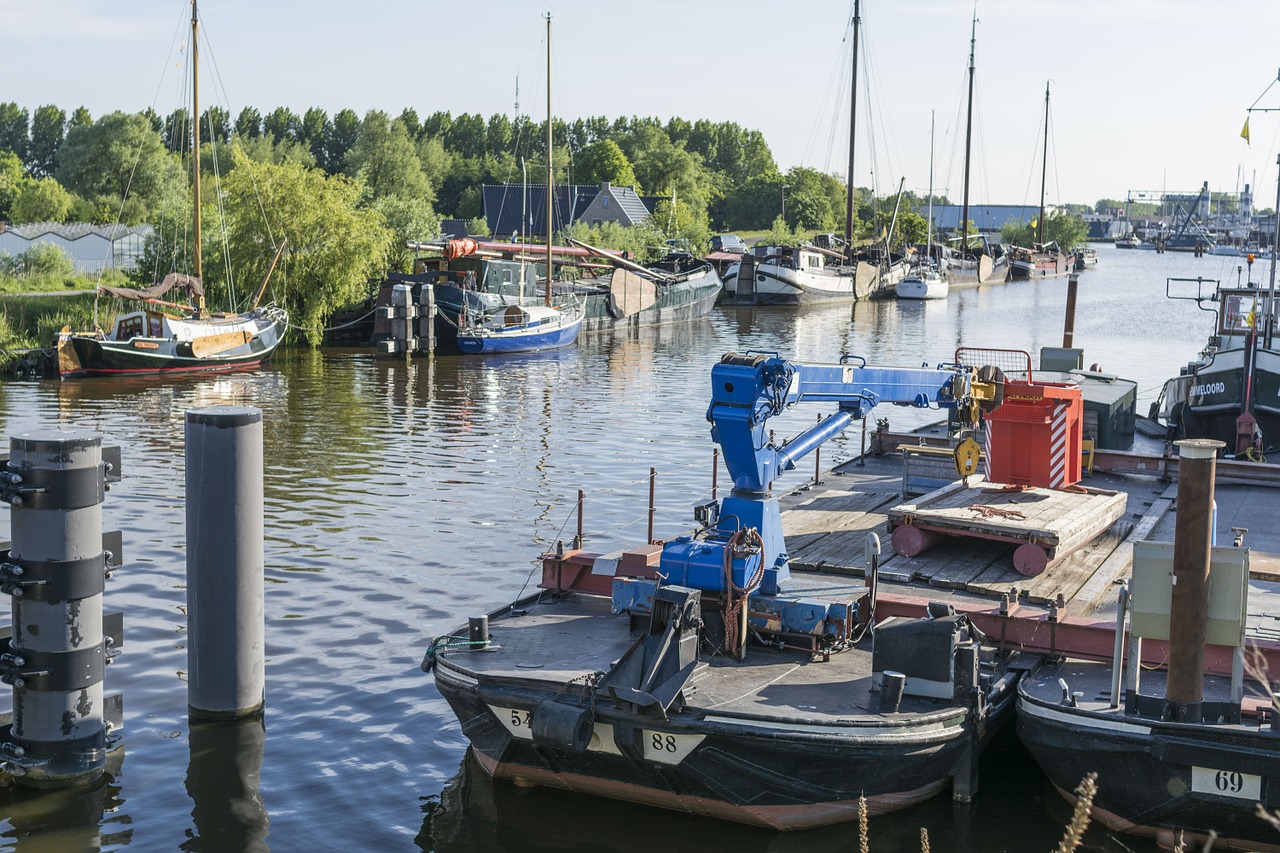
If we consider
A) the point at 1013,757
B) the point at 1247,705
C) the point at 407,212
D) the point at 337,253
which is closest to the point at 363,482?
the point at 1013,757

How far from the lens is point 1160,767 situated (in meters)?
10.1

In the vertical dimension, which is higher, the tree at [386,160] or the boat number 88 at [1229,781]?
the tree at [386,160]

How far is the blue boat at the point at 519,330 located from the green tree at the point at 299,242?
5.35m

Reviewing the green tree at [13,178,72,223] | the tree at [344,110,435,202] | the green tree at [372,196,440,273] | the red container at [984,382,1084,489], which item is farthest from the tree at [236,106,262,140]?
the red container at [984,382,1084,489]

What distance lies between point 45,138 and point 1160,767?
611 feet

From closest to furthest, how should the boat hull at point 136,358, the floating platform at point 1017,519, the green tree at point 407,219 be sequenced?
the floating platform at point 1017,519 < the boat hull at point 136,358 < the green tree at point 407,219

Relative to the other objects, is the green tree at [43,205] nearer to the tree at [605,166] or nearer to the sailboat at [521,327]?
the sailboat at [521,327]

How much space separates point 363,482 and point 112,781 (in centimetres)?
1300

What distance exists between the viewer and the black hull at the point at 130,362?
37125mm

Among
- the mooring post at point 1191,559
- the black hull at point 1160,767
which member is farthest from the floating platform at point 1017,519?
the mooring post at point 1191,559

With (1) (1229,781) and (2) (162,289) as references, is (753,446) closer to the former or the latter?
(1) (1229,781)

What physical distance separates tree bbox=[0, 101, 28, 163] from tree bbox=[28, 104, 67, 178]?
1057 mm

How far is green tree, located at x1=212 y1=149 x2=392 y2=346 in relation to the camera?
4828 centimetres

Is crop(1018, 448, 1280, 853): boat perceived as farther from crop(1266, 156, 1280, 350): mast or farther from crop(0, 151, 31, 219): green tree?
crop(0, 151, 31, 219): green tree
